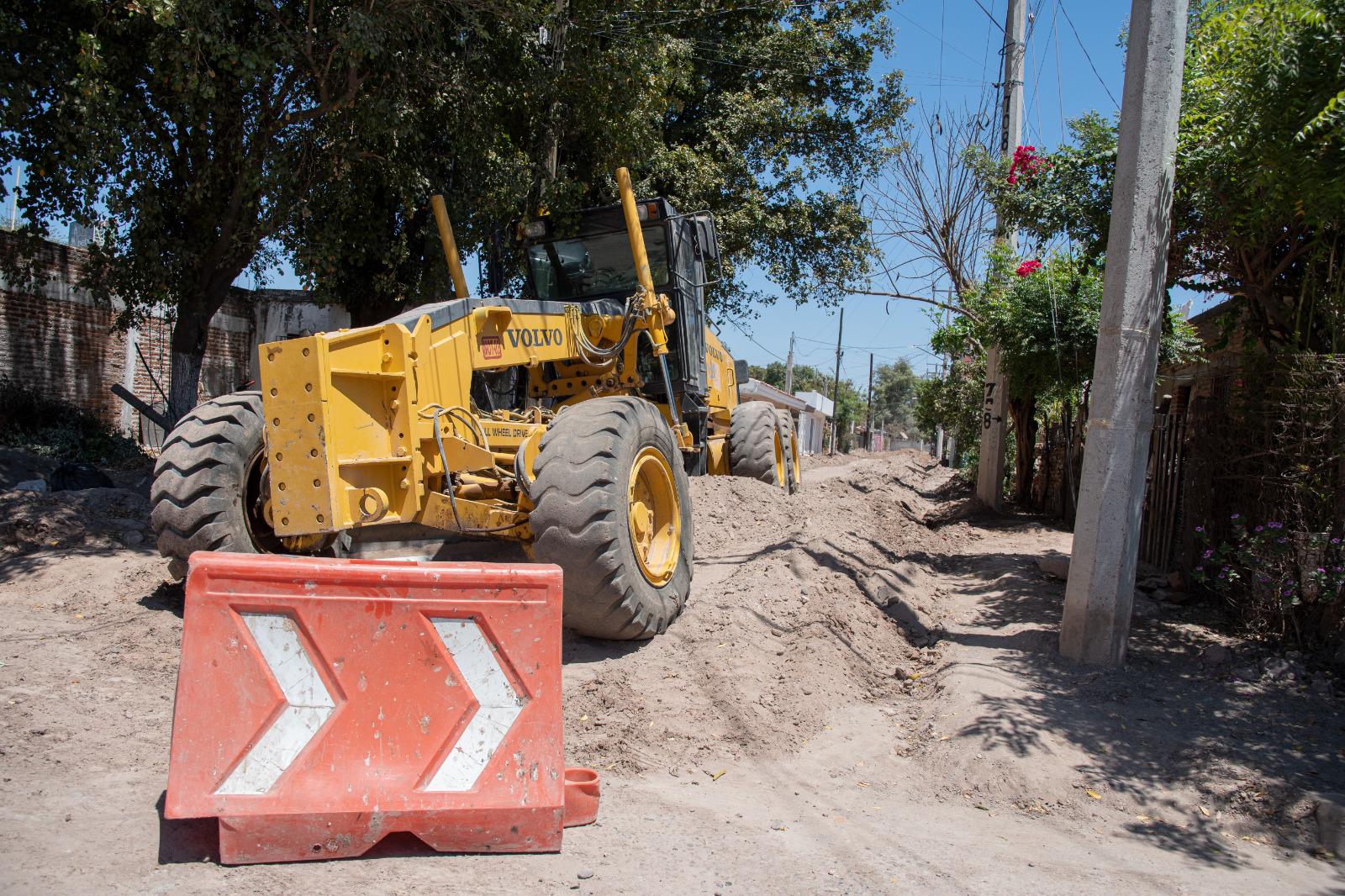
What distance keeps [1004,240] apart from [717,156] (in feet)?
20.0

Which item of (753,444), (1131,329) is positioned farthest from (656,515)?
(753,444)

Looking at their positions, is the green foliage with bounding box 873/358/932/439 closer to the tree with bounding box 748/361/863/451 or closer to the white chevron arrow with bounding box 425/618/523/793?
the tree with bounding box 748/361/863/451

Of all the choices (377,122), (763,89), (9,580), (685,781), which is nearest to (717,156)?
(763,89)

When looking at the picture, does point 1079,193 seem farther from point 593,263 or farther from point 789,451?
point 789,451

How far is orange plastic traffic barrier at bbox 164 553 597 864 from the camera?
3.24 m

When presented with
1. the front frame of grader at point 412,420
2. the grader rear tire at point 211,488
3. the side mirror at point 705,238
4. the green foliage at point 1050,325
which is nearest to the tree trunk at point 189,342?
the front frame of grader at point 412,420

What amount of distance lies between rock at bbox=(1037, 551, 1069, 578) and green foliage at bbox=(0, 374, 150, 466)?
37.9ft

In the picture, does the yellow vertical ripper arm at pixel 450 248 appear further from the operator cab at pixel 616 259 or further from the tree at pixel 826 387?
the tree at pixel 826 387

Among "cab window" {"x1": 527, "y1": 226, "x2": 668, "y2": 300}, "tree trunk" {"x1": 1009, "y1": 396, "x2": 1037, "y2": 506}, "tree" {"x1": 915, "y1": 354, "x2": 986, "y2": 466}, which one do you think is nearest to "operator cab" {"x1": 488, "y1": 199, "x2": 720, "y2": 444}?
"cab window" {"x1": 527, "y1": 226, "x2": 668, "y2": 300}

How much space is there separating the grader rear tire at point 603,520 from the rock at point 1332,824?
131 inches

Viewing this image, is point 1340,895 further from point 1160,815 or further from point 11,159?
point 11,159

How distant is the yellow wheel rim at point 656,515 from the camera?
231 inches

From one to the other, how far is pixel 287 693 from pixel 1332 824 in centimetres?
433

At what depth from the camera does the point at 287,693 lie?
11.2 ft
